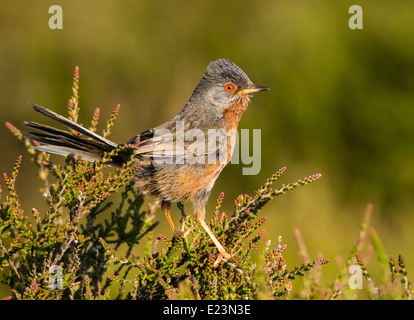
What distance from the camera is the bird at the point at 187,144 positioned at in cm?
285

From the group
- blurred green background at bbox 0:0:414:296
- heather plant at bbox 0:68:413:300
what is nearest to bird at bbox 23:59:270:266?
heather plant at bbox 0:68:413:300

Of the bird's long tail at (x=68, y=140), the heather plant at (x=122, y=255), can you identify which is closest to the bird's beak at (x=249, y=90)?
the bird's long tail at (x=68, y=140)

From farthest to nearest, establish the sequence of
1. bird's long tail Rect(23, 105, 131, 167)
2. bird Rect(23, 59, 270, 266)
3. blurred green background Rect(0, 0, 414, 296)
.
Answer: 1. blurred green background Rect(0, 0, 414, 296)
2. bird Rect(23, 59, 270, 266)
3. bird's long tail Rect(23, 105, 131, 167)

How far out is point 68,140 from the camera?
2.80m

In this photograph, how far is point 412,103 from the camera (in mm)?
5738

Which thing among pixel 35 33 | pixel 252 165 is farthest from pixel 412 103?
pixel 35 33

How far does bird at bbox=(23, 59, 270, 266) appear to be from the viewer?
9.35 feet

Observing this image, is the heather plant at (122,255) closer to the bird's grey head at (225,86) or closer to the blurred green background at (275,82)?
the bird's grey head at (225,86)

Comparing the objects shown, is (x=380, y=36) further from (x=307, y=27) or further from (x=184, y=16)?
(x=184, y=16)

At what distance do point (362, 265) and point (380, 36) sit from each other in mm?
4682

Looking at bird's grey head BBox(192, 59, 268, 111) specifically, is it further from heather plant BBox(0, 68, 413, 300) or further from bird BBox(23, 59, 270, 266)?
heather plant BBox(0, 68, 413, 300)

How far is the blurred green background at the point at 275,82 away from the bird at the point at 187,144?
1.43 meters

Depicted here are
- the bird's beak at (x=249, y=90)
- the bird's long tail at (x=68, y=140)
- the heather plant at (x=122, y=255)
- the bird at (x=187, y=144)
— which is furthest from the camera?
the bird's beak at (x=249, y=90)

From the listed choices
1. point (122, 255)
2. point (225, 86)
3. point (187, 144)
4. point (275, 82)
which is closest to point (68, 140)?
point (122, 255)
